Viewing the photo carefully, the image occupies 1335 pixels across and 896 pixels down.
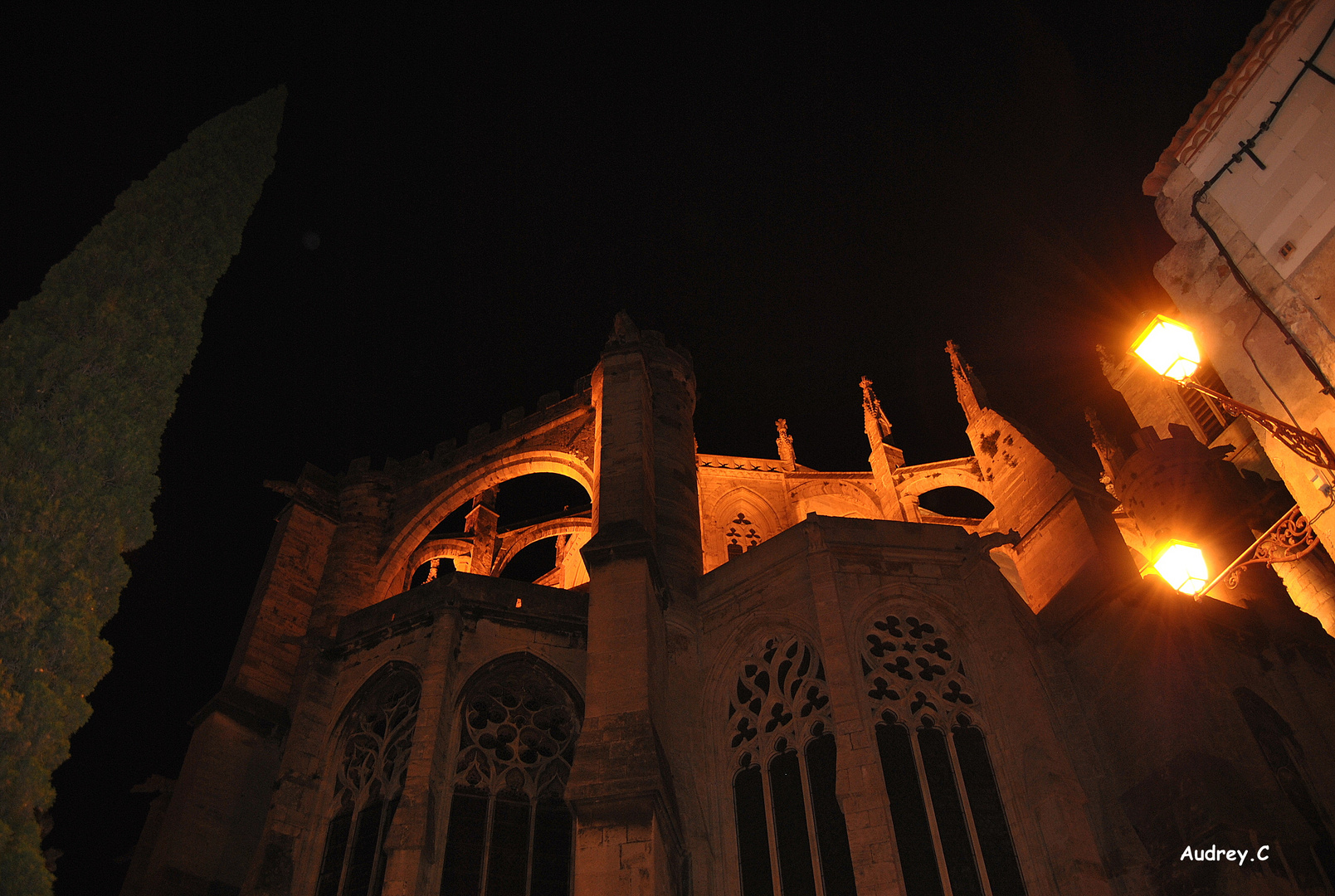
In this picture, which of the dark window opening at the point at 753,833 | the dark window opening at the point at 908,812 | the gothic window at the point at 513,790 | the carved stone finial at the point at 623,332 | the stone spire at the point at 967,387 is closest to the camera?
the dark window opening at the point at 908,812

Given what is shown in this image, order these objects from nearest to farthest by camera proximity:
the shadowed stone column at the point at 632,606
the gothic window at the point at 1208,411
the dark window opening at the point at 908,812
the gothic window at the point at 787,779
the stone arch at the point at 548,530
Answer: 1. the shadowed stone column at the point at 632,606
2. the dark window opening at the point at 908,812
3. the gothic window at the point at 787,779
4. the stone arch at the point at 548,530
5. the gothic window at the point at 1208,411

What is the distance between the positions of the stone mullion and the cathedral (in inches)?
1.1

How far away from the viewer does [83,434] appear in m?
9.27

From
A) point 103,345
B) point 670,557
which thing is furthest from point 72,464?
point 670,557

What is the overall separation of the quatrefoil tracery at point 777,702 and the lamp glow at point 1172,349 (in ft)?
16.0

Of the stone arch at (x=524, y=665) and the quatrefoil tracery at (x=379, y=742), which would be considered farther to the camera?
the stone arch at (x=524, y=665)

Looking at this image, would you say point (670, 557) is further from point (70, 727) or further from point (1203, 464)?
point (1203, 464)

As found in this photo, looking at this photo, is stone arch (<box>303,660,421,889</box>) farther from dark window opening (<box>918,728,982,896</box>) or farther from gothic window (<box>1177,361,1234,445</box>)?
gothic window (<box>1177,361,1234,445</box>)

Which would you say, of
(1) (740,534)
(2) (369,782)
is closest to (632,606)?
(2) (369,782)

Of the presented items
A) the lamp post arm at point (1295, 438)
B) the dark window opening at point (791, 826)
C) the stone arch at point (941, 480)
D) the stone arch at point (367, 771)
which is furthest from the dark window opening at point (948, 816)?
the stone arch at point (941, 480)

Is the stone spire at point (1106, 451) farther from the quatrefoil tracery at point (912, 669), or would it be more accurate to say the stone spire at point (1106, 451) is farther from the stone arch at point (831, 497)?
the quatrefoil tracery at point (912, 669)

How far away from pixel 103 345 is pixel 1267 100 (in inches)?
455

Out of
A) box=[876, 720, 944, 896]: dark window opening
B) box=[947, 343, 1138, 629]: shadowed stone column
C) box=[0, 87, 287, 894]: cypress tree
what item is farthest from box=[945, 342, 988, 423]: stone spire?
box=[0, 87, 287, 894]: cypress tree

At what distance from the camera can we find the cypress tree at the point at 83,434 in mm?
7691
